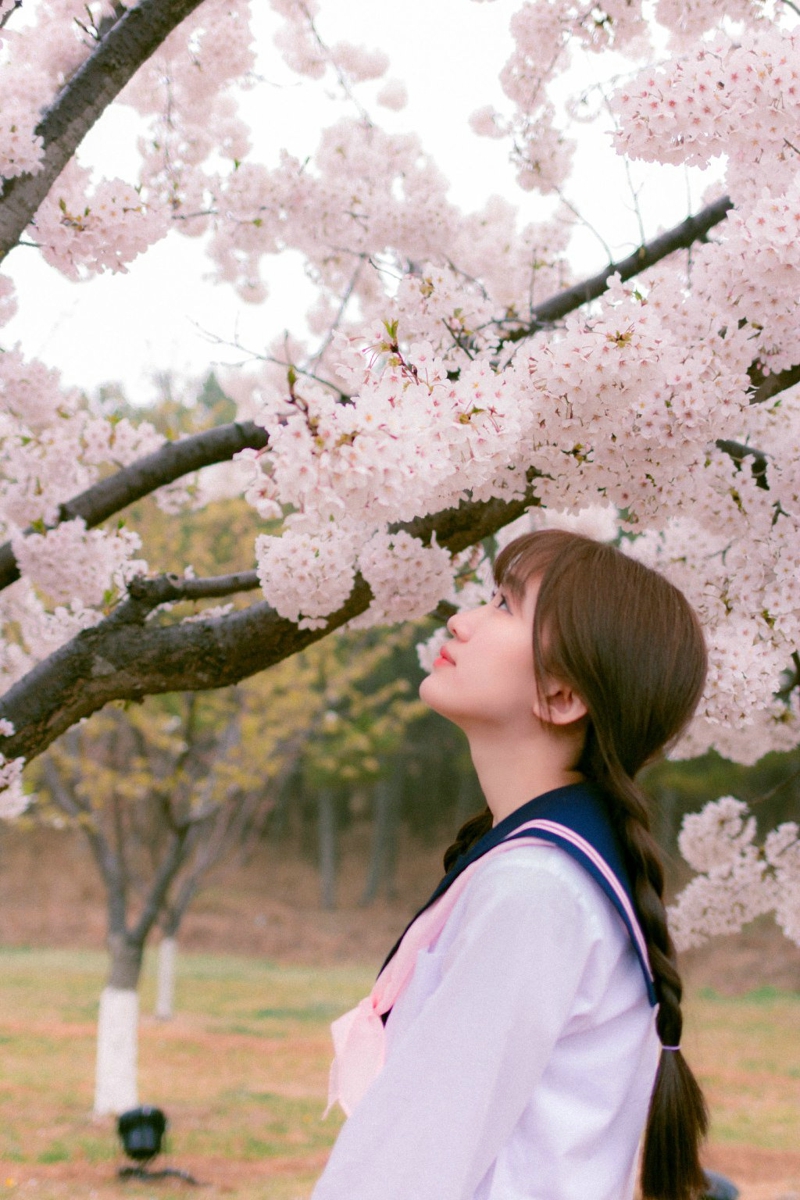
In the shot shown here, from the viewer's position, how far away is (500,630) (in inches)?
69.0

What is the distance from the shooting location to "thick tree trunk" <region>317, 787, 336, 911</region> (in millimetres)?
24016

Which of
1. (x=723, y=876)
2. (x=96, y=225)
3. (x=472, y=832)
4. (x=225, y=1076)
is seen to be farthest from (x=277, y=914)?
(x=472, y=832)

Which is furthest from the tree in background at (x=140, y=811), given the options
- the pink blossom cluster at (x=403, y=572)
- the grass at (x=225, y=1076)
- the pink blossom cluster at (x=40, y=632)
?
the pink blossom cluster at (x=403, y=572)

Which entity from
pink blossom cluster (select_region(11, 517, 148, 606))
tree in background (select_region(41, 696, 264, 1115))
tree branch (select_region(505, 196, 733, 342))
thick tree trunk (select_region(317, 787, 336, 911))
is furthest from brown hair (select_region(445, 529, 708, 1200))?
thick tree trunk (select_region(317, 787, 336, 911))

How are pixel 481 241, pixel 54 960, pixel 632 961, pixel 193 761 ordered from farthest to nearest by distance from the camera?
pixel 54 960 → pixel 193 761 → pixel 481 241 → pixel 632 961

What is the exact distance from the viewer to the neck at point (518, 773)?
1721mm

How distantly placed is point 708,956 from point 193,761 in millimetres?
12390

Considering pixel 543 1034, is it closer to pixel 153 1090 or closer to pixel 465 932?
pixel 465 932

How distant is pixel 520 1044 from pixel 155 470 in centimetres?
258

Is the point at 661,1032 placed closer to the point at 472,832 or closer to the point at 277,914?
the point at 472,832

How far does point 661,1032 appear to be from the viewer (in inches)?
62.7

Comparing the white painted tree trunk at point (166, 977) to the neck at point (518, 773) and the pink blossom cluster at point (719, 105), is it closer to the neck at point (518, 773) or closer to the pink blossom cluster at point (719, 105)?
the pink blossom cluster at point (719, 105)

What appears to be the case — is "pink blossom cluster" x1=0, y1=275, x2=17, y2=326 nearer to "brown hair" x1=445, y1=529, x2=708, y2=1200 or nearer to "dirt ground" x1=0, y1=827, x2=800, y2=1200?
"brown hair" x1=445, y1=529, x2=708, y2=1200

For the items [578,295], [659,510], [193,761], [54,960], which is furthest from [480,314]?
[54,960]
